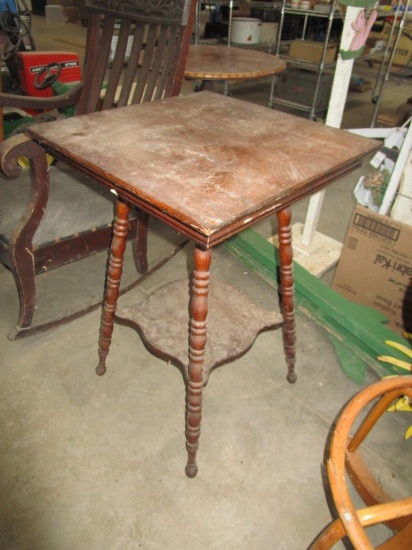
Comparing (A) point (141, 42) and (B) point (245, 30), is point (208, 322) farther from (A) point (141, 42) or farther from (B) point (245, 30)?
(B) point (245, 30)

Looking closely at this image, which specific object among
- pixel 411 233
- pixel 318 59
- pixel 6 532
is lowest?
pixel 6 532

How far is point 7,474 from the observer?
117 centimetres

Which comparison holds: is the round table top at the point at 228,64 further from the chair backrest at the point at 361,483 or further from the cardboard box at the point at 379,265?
the chair backrest at the point at 361,483

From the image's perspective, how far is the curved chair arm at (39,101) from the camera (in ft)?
4.86

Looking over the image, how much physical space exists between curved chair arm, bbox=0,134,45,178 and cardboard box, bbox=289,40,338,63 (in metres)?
3.34

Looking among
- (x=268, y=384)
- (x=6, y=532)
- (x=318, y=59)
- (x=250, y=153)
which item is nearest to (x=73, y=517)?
(x=6, y=532)

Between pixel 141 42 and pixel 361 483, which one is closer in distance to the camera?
pixel 361 483

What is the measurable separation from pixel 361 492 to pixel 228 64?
205 cm

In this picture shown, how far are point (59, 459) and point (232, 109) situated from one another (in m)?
1.25

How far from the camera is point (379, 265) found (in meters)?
1.79

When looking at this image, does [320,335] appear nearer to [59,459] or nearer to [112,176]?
[59,459]

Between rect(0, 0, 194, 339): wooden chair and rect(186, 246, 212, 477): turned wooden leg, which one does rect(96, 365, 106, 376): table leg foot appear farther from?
rect(186, 246, 212, 477): turned wooden leg

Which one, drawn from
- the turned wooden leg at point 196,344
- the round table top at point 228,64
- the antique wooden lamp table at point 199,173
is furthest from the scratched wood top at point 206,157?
the round table top at point 228,64

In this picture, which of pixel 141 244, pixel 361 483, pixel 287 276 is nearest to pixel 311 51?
pixel 141 244
